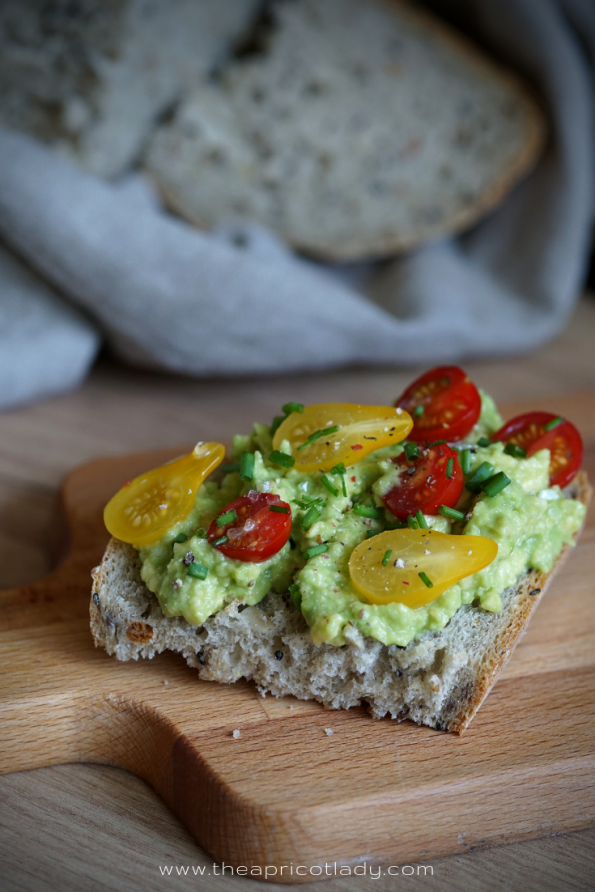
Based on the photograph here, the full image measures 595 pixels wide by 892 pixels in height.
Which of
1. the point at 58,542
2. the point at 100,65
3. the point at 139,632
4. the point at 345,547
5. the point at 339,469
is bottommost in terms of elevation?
the point at 58,542

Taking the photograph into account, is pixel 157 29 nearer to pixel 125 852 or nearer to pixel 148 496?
pixel 148 496

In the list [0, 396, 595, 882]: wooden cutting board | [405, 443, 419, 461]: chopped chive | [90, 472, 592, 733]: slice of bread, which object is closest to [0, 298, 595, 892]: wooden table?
[0, 396, 595, 882]: wooden cutting board

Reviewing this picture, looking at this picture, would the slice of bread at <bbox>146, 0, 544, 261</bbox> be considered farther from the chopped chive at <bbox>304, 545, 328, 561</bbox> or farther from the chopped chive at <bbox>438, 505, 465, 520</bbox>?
the chopped chive at <bbox>304, 545, 328, 561</bbox>

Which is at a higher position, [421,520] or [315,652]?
[421,520]

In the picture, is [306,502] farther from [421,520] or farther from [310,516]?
[421,520]

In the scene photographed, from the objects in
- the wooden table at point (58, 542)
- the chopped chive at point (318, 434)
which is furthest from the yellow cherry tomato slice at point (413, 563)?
the wooden table at point (58, 542)

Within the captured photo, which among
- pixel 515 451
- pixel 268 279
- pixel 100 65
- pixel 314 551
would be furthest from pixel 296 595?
pixel 100 65

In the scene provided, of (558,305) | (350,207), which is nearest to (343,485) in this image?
(350,207)
